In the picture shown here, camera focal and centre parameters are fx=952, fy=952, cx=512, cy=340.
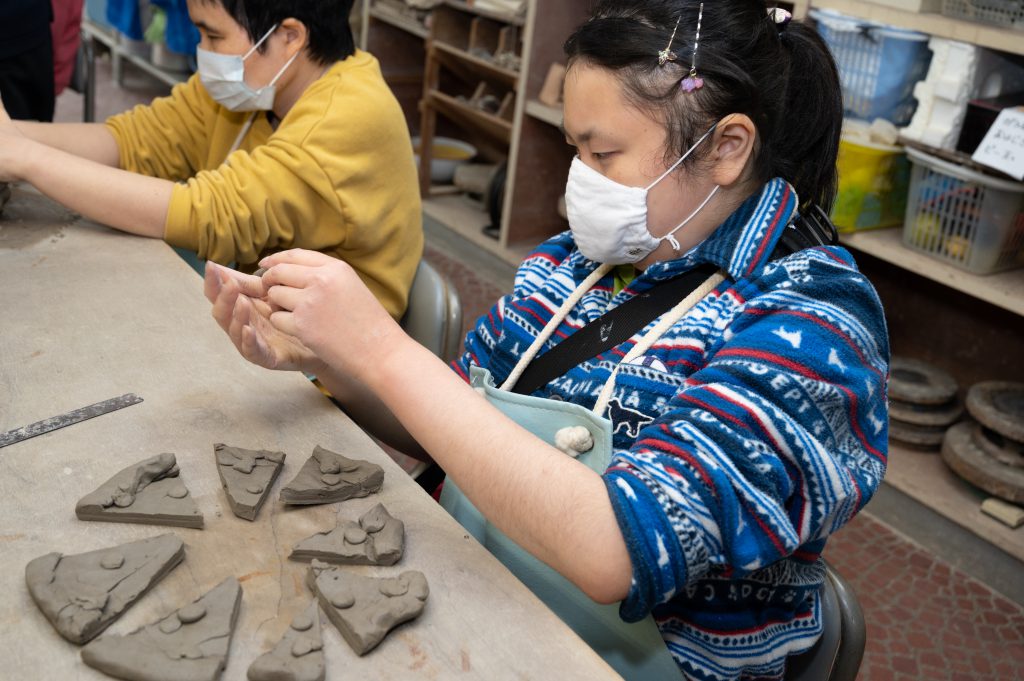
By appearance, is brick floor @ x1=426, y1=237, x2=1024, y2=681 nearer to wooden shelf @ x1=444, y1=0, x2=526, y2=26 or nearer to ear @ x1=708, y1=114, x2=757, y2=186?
ear @ x1=708, y1=114, x2=757, y2=186

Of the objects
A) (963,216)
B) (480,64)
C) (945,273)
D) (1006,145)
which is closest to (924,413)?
(945,273)

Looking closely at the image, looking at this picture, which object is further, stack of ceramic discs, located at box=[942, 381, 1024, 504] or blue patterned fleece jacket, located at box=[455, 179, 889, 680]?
stack of ceramic discs, located at box=[942, 381, 1024, 504]

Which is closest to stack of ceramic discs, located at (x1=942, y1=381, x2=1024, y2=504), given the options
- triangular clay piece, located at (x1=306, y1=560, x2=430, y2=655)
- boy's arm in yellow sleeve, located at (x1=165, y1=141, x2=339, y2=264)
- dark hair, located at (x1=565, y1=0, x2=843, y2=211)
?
dark hair, located at (x1=565, y1=0, x2=843, y2=211)

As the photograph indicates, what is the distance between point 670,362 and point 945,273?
170 cm

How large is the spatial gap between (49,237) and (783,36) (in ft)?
4.12

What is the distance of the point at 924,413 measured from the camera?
277 cm

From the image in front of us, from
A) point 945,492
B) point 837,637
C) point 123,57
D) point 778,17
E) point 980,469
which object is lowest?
point 945,492

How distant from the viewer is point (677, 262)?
1178 mm

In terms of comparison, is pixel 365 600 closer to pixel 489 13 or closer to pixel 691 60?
pixel 691 60

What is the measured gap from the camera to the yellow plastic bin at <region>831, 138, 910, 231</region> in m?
2.61

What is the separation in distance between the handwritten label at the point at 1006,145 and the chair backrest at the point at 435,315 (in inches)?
55.7

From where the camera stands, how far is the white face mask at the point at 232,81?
5.98 ft

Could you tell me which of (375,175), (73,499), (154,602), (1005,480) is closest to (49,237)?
(375,175)

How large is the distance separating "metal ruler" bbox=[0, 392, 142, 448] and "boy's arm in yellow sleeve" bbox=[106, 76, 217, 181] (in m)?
0.99
